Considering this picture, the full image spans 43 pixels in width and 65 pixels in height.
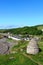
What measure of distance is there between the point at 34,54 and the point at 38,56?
10.8 ft

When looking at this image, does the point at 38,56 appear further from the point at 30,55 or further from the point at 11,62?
the point at 11,62

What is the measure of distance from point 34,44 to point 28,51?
2.66 metres

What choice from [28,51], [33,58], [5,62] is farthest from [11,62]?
[28,51]

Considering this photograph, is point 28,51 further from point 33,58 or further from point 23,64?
point 23,64

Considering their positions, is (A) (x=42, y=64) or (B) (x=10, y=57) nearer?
(A) (x=42, y=64)

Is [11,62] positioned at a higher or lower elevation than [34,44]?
lower

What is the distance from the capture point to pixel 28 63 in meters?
51.9

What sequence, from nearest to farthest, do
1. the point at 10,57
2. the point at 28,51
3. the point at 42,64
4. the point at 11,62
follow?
the point at 42,64, the point at 11,62, the point at 10,57, the point at 28,51

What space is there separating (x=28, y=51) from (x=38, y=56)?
578cm

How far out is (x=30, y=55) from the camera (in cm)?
5903

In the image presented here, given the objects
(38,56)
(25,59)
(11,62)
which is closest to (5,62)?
(11,62)

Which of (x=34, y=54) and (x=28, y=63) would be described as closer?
(x=28, y=63)

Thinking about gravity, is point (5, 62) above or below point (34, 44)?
below

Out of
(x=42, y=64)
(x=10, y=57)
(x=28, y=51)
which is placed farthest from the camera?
(x=28, y=51)
